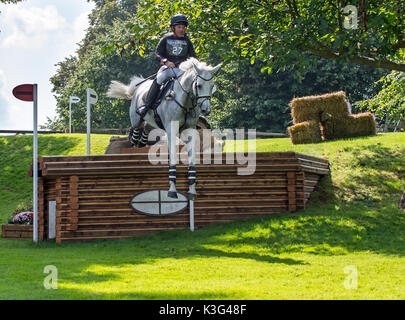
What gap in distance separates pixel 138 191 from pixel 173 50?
3.93 metres

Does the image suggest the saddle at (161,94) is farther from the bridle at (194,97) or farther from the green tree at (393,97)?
the green tree at (393,97)

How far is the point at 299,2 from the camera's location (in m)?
16.7

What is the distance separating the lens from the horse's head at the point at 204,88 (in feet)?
30.5

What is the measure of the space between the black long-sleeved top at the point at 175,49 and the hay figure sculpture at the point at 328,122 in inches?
479

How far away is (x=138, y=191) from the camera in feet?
44.8

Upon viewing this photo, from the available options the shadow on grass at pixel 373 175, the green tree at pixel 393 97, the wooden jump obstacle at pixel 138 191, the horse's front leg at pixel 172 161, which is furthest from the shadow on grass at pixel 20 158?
the green tree at pixel 393 97

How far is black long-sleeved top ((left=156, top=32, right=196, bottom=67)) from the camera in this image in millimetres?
11477

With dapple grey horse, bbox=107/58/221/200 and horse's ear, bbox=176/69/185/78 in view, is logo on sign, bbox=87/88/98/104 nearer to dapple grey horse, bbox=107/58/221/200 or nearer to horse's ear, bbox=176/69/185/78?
dapple grey horse, bbox=107/58/221/200

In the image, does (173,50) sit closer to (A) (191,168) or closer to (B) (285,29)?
(A) (191,168)

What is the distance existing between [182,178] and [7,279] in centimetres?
626

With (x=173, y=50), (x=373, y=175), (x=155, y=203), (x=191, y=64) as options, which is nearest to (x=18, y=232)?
(x=155, y=203)

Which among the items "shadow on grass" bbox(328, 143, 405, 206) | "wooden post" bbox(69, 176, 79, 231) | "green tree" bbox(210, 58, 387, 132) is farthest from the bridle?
"green tree" bbox(210, 58, 387, 132)
